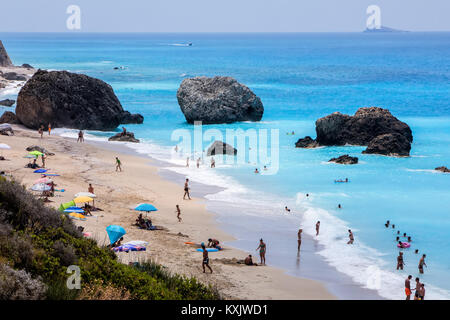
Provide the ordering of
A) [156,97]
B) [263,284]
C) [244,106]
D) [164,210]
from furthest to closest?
1. [156,97]
2. [244,106]
3. [164,210]
4. [263,284]

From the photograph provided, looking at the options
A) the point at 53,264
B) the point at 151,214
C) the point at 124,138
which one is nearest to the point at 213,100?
the point at 124,138

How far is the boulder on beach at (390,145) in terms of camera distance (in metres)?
44.9

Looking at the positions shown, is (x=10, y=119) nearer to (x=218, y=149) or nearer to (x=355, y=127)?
(x=218, y=149)

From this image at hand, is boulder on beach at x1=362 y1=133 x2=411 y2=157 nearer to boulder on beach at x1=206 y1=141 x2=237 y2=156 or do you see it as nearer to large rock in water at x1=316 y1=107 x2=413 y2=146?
large rock in water at x1=316 y1=107 x2=413 y2=146

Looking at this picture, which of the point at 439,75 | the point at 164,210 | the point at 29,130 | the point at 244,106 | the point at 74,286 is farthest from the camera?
the point at 439,75

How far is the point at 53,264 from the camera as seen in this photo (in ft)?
36.5

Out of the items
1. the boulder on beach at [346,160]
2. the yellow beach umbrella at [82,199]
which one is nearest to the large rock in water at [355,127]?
the boulder on beach at [346,160]

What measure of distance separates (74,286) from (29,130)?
1602 inches

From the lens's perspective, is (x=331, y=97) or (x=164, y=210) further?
(x=331, y=97)

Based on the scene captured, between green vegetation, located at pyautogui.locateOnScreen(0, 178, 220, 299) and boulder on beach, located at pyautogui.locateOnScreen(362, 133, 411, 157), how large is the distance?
34.0 meters

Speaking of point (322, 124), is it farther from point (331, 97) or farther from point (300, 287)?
point (331, 97)

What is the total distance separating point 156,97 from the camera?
84.2 m
